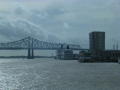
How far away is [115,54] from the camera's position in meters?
139

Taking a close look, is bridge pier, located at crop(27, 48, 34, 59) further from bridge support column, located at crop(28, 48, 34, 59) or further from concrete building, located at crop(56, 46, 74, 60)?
concrete building, located at crop(56, 46, 74, 60)

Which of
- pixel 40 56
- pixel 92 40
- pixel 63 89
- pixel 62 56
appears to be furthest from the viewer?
pixel 40 56

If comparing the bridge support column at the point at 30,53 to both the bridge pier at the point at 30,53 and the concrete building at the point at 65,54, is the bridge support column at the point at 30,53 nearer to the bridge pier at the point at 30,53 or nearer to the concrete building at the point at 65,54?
the bridge pier at the point at 30,53

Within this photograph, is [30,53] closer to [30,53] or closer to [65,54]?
[30,53]

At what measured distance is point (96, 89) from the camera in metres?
34.4

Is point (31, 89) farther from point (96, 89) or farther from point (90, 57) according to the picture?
point (90, 57)

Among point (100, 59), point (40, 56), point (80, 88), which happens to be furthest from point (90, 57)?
point (80, 88)

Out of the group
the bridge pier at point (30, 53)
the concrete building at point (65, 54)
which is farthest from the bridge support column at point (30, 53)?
the concrete building at point (65, 54)

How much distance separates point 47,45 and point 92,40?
73.7 feet

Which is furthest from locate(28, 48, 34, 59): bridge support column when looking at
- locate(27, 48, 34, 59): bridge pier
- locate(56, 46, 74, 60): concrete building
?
locate(56, 46, 74, 60): concrete building

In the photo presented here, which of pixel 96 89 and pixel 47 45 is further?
pixel 47 45

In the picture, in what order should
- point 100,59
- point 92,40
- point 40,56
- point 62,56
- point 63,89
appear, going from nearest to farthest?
point 63,89, point 100,59, point 92,40, point 62,56, point 40,56

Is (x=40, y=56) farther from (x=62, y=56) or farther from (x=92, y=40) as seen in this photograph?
(x=92, y=40)

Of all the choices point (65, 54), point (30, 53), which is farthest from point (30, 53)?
point (65, 54)
